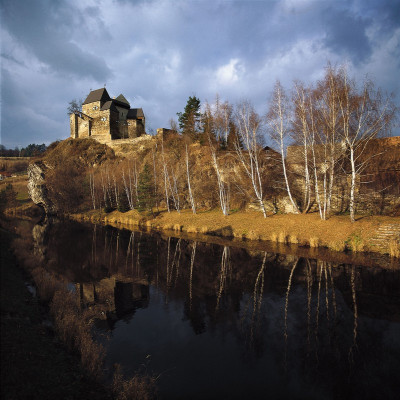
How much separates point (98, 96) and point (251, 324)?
74.1 metres

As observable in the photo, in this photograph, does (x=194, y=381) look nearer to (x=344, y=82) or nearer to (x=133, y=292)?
(x=133, y=292)

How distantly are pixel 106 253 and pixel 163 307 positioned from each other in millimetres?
10799

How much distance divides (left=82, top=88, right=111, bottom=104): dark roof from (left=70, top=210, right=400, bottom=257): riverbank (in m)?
49.1

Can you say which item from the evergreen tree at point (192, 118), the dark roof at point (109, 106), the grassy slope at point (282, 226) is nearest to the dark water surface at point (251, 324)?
the grassy slope at point (282, 226)

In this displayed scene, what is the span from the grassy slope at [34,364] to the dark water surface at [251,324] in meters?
1.67

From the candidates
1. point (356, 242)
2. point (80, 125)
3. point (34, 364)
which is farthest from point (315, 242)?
point (80, 125)

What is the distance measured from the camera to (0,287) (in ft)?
28.9

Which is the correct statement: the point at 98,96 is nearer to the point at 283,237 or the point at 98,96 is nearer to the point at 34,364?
the point at 283,237

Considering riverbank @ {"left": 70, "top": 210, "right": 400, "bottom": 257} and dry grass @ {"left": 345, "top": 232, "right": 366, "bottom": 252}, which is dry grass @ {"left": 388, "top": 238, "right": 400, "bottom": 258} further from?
dry grass @ {"left": 345, "top": 232, "right": 366, "bottom": 252}

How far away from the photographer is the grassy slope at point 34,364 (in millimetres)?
4154

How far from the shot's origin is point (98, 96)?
219 ft

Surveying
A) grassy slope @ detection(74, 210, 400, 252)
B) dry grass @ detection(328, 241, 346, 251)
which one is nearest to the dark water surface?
dry grass @ detection(328, 241, 346, 251)

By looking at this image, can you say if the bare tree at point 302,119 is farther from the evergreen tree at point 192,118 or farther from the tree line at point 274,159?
the evergreen tree at point 192,118

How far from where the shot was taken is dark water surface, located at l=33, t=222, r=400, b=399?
6008 millimetres
